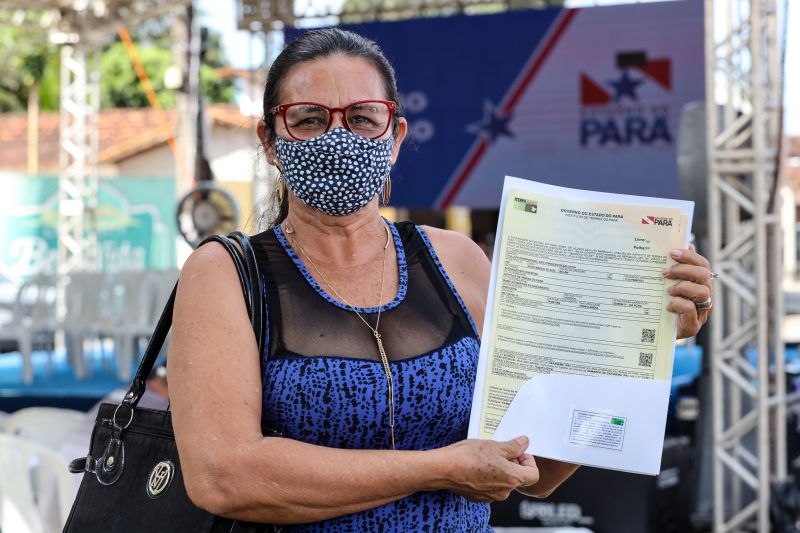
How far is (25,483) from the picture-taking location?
11.9 ft

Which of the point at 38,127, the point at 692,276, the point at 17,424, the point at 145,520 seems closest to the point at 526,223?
the point at 692,276

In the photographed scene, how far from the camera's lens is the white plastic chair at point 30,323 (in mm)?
8828

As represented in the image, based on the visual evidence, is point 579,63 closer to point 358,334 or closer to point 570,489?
point 570,489

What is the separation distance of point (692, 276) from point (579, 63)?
6.86 m

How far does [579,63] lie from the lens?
8.12m

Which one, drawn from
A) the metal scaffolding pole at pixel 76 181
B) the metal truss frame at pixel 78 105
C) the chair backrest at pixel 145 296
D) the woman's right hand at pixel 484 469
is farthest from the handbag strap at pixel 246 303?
the metal scaffolding pole at pixel 76 181

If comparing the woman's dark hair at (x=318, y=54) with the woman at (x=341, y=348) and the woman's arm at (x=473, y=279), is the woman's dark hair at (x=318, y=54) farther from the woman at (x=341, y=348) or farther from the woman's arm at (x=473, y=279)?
the woman's arm at (x=473, y=279)

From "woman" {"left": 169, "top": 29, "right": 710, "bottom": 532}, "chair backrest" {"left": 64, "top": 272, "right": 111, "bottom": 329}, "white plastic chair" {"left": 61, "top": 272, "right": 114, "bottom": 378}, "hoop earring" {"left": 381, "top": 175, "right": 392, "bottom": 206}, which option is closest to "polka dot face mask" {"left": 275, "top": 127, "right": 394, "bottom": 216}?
"woman" {"left": 169, "top": 29, "right": 710, "bottom": 532}

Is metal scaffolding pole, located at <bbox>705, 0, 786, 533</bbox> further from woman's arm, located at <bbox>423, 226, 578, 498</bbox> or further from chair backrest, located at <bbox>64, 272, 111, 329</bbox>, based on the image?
chair backrest, located at <bbox>64, 272, 111, 329</bbox>

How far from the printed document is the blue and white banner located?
6.20m

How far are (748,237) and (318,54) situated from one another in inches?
173

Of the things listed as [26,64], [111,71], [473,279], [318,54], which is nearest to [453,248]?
[473,279]

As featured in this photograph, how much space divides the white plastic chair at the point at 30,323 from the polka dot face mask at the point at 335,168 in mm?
7655

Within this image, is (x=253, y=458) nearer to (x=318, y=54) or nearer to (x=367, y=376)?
(x=367, y=376)
